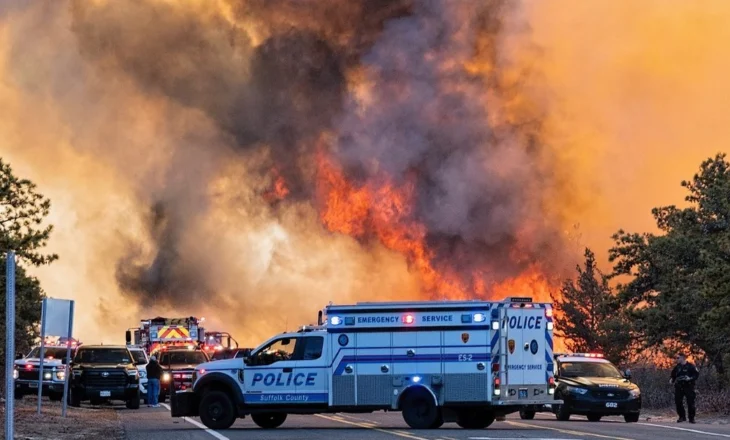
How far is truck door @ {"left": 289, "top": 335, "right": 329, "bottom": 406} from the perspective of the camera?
3009cm

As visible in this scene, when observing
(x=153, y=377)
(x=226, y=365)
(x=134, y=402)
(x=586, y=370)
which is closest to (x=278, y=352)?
(x=226, y=365)

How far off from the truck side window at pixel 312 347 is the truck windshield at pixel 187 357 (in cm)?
1870

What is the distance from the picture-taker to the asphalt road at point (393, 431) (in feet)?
84.3

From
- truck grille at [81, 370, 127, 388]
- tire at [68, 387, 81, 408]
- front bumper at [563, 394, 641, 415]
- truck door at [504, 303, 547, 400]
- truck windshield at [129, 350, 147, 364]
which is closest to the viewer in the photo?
truck door at [504, 303, 547, 400]

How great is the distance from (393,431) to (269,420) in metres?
5.03

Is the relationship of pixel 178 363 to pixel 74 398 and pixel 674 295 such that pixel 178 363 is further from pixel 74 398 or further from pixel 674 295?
pixel 674 295

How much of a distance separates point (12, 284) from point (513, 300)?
1522 centimetres

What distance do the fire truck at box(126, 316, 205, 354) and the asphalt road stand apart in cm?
1887

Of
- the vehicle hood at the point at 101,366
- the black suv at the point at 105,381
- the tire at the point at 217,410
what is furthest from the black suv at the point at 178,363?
the tire at the point at 217,410

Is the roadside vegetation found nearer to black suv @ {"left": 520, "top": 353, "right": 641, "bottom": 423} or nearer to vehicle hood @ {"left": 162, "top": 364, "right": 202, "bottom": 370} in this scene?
black suv @ {"left": 520, "top": 353, "right": 641, "bottom": 423}

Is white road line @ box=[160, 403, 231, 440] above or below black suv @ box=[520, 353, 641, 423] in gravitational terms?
below

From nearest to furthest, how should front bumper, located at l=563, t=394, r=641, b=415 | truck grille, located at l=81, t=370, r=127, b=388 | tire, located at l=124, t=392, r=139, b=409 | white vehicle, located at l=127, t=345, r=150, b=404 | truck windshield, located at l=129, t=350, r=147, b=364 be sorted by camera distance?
1. front bumper, located at l=563, t=394, r=641, b=415
2. tire, located at l=124, t=392, r=139, b=409
3. truck grille, located at l=81, t=370, r=127, b=388
4. white vehicle, located at l=127, t=345, r=150, b=404
5. truck windshield, located at l=129, t=350, r=147, b=364

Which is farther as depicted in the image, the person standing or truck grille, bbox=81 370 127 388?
the person standing

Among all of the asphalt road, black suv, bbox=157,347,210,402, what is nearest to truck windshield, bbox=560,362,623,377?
the asphalt road
